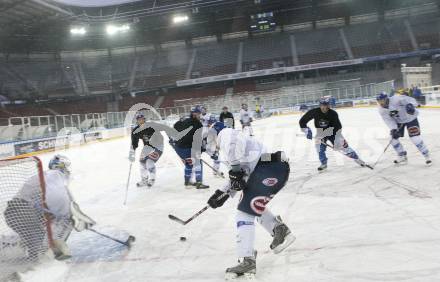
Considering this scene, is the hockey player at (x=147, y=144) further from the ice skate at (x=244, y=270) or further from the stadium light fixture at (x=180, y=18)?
the stadium light fixture at (x=180, y=18)

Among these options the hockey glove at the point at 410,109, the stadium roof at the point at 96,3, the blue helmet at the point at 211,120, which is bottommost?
the hockey glove at the point at 410,109

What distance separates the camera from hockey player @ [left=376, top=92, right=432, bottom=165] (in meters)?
7.75

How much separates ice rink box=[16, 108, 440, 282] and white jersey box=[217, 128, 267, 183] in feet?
3.30

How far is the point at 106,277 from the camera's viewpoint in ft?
12.8

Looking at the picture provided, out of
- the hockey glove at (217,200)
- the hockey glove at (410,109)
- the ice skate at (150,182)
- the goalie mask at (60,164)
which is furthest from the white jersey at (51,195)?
the hockey glove at (410,109)

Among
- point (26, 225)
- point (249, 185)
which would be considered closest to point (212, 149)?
point (26, 225)

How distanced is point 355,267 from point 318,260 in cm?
36

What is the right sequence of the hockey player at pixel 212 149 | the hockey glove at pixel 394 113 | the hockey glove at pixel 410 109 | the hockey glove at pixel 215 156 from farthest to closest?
the hockey glove at pixel 215 156 < the hockey player at pixel 212 149 < the hockey glove at pixel 394 113 < the hockey glove at pixel 410 109

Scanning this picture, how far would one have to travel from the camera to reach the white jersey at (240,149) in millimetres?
3754

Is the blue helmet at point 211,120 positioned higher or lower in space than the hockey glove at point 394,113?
higher

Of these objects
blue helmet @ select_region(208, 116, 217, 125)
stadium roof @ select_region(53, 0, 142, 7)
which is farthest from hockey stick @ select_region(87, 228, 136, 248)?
stadium roof @ select_region(53, 0, 142, 7)

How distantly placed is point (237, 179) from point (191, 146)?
4552 mm

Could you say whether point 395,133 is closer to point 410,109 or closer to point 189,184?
point 410,109

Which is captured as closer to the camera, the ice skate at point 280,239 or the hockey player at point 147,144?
the ice skate at point 280,239
